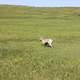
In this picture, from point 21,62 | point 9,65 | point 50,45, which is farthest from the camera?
point 50,45

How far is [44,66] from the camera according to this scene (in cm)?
1334

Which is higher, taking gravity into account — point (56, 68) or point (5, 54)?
point (5, 54)

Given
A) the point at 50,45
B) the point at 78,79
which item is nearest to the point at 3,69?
the point at 78,79

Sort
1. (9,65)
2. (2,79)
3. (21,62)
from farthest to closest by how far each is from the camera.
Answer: (21,62)
(9,65)
(2,79)

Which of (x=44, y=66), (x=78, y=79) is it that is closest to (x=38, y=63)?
(x=44, y=66)

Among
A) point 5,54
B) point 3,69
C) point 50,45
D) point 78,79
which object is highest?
point 50,45

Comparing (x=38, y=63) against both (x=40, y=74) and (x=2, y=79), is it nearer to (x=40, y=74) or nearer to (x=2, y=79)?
(x=40, y=74)

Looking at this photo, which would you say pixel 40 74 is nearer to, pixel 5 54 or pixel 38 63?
pixel 38 63

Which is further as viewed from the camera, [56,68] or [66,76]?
[56,68]

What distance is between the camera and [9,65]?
12836mm

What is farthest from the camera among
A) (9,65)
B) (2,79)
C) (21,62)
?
(21,62)

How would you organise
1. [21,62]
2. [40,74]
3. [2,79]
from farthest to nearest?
1. [21,62]
2. [40,74]
3. [2,79]

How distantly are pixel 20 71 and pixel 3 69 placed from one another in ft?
1.72

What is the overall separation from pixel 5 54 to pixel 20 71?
176 inches
